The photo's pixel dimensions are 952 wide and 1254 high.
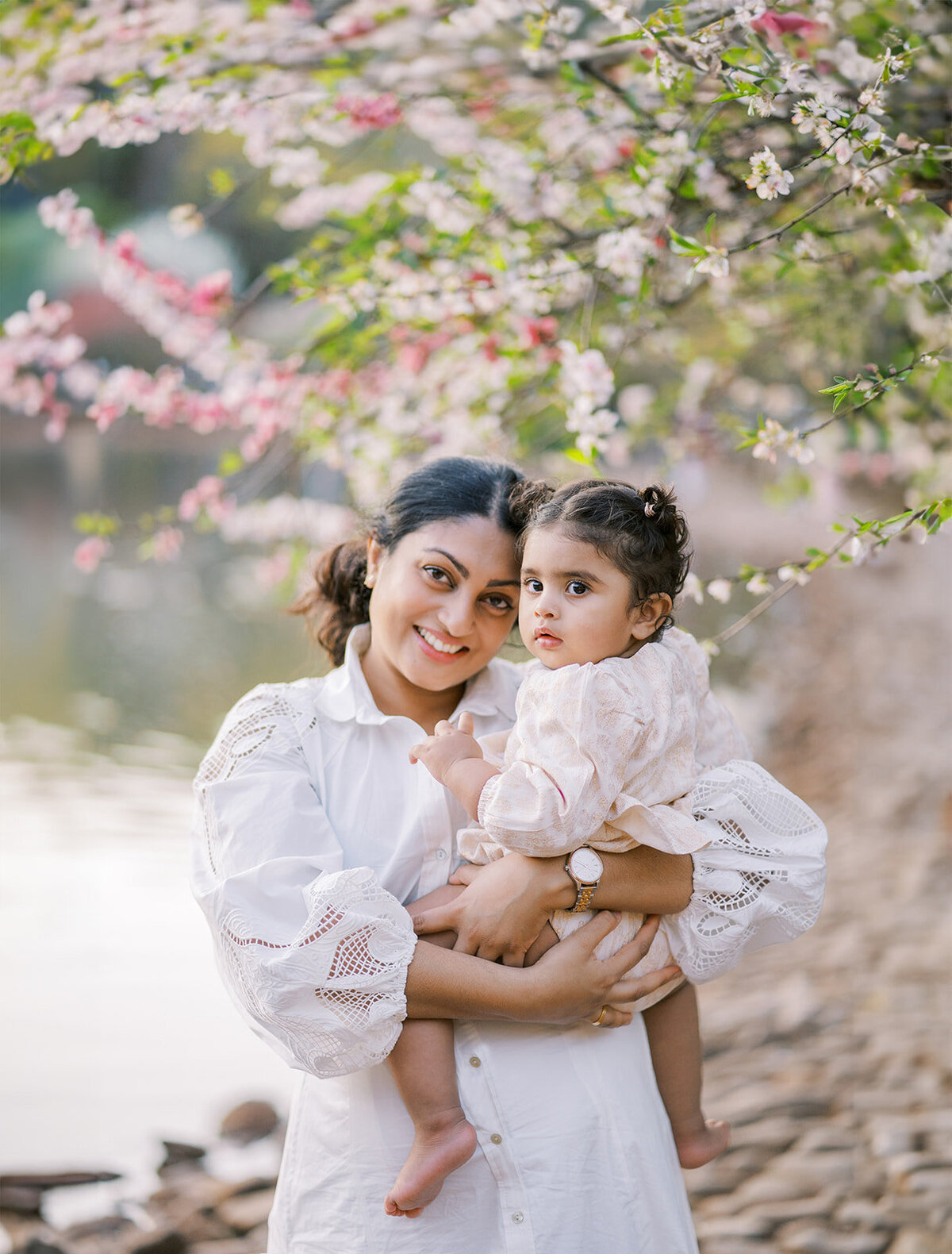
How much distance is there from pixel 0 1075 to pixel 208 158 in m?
4.35

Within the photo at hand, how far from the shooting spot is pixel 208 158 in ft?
18.9

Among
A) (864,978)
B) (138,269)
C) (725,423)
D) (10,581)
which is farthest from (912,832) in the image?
(10,581)

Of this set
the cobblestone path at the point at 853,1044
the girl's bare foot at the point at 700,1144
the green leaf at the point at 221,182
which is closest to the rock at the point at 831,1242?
the cobblestone path at the point at 853,1044

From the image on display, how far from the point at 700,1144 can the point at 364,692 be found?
0.76 metres

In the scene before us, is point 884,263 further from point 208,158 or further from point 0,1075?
point 208,158

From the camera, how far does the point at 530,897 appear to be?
1.34m

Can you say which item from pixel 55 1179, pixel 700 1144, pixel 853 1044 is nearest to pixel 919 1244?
pixel 853 1044

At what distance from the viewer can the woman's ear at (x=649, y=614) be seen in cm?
141

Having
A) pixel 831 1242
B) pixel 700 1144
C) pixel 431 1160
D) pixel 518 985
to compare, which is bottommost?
pixel 831 1242

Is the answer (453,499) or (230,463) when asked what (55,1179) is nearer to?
(230,463)

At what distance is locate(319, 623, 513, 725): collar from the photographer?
1.51 m

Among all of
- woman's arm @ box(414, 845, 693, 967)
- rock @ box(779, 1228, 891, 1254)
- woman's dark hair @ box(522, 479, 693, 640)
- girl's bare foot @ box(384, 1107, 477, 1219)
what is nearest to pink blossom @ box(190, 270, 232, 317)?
woman's dark hair @ box(522, 479, 693, 640)

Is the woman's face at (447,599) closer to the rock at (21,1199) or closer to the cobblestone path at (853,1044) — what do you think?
the cobblestone path at (853,1044)

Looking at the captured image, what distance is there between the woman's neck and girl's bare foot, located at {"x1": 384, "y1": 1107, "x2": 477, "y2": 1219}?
520mm
